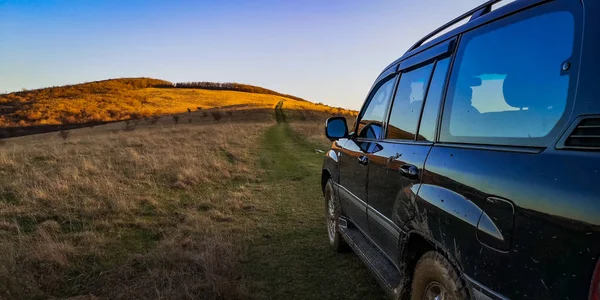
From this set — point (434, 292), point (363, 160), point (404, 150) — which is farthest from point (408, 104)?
point (434, 292)

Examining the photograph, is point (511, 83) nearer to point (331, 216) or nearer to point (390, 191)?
point (390, 191)

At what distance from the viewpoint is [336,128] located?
419cm

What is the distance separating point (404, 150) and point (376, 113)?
119 centimetres

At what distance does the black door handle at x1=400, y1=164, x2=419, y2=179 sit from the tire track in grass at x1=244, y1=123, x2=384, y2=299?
171cm

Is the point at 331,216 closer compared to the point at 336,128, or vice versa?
the point at 336,128

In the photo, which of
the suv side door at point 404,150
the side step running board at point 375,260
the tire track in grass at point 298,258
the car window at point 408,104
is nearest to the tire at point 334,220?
the tire track in grass at point 298,258

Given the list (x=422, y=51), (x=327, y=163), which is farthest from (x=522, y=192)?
(x=327, y=163)

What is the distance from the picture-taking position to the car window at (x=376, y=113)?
335cm

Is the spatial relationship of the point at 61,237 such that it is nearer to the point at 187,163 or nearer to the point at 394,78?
the point at 394,78

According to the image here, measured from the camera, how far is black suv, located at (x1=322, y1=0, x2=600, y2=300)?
1.26m

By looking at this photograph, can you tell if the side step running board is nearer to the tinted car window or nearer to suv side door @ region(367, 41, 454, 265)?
suv side door @ region(367, 41, 454, 265)

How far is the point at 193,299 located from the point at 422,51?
2739 mm

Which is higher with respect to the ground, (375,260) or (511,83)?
(511,83)

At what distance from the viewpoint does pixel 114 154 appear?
1223 centimetres
